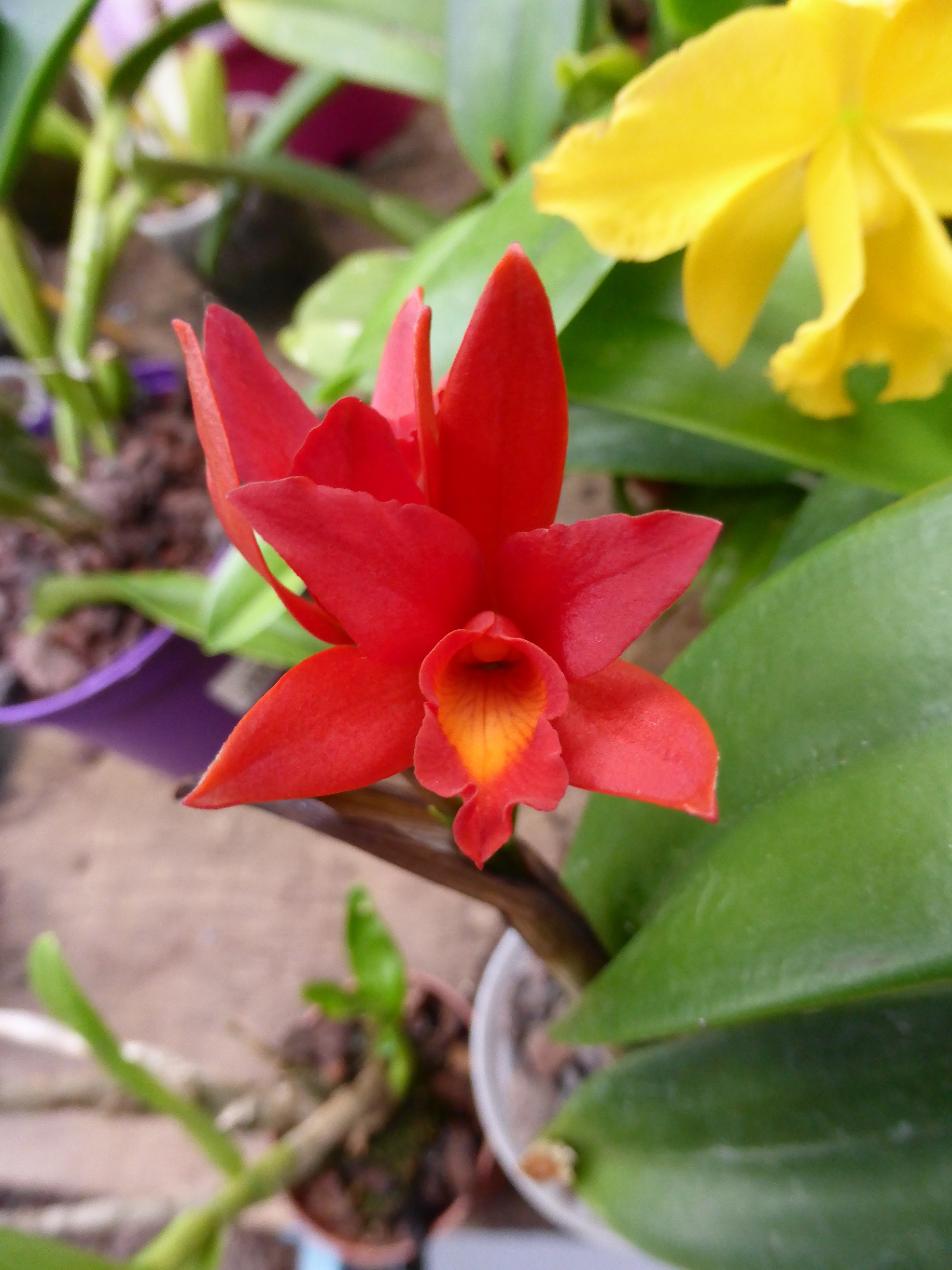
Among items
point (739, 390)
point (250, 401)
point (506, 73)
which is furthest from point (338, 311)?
point (250, 401)

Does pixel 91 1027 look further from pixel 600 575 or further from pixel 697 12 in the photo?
pixel 697 12

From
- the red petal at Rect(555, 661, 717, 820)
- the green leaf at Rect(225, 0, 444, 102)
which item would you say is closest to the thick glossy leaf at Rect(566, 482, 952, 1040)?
the red petal at Rect(555, 661, 717, 820)

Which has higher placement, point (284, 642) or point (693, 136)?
point (693, 136)

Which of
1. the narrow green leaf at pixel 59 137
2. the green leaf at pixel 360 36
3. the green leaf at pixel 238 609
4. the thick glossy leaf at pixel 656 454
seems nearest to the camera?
the green leaf at pixel 238 609

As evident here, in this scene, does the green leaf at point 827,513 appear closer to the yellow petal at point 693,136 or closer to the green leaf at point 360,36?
the yellow petal at point 693,136

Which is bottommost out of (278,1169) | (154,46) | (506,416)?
(278,1169)

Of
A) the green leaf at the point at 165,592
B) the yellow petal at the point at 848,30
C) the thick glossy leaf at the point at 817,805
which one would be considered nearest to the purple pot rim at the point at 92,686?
the green leaf at the point at 165,592
